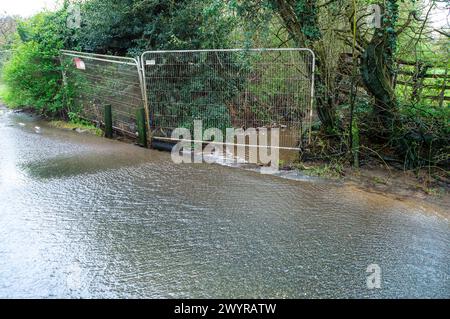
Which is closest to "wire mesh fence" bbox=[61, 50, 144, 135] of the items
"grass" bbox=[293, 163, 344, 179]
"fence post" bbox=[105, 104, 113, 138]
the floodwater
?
"fence post" bbox=[105, 104, 113, 138]

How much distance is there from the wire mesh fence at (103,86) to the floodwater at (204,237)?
6.57 ft

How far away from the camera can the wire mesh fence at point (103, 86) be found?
7.77 metres

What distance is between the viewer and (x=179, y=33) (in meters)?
7.91

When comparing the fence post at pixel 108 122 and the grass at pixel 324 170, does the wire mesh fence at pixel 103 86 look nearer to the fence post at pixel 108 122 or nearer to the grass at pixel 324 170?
the fence post at pixel 108 122

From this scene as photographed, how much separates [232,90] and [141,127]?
1.92 m

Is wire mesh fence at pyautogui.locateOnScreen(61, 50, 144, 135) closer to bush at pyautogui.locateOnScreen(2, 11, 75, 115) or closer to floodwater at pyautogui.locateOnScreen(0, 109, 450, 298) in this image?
bush at pyautogui.locateOnScreen(2, 11, 75, 115)

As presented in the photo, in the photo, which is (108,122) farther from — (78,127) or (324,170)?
(324,170)

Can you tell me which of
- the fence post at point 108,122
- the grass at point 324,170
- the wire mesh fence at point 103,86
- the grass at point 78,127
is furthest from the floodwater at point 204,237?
the grass at point 78,127

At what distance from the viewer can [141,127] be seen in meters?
7.58

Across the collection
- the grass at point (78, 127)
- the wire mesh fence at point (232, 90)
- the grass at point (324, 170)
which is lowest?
the grass at point (324, 170)

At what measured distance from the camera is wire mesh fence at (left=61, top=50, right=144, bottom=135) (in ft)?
25.5

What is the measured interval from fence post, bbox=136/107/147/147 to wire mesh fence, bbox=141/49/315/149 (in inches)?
6.2
